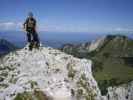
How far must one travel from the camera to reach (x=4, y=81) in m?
29.6

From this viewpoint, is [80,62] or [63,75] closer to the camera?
[63,75]

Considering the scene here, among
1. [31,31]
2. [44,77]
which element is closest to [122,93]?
[31,31]

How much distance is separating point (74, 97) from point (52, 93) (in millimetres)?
2296

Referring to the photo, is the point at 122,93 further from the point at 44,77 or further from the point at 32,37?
the point at 44,77

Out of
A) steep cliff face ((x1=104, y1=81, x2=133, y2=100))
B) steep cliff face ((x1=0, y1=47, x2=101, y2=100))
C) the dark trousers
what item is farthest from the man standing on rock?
steep cliff face ((x1=104, y1=81, x2=133, y2=100))

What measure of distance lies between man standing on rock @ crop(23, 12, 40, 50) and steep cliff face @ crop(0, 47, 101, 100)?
1.06m

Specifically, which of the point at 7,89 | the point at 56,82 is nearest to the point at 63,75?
the point at 56,82

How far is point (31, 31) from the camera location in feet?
116

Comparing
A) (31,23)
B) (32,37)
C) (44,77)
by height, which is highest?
(31,23)

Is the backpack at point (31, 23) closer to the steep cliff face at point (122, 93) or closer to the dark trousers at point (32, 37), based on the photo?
the dark trousers at point (32, 37)

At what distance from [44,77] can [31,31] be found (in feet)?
25.0

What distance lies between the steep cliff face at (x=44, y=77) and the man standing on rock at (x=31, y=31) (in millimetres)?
1062

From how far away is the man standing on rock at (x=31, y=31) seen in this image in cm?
3466

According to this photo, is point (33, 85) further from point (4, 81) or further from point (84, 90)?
point (84, 90)
